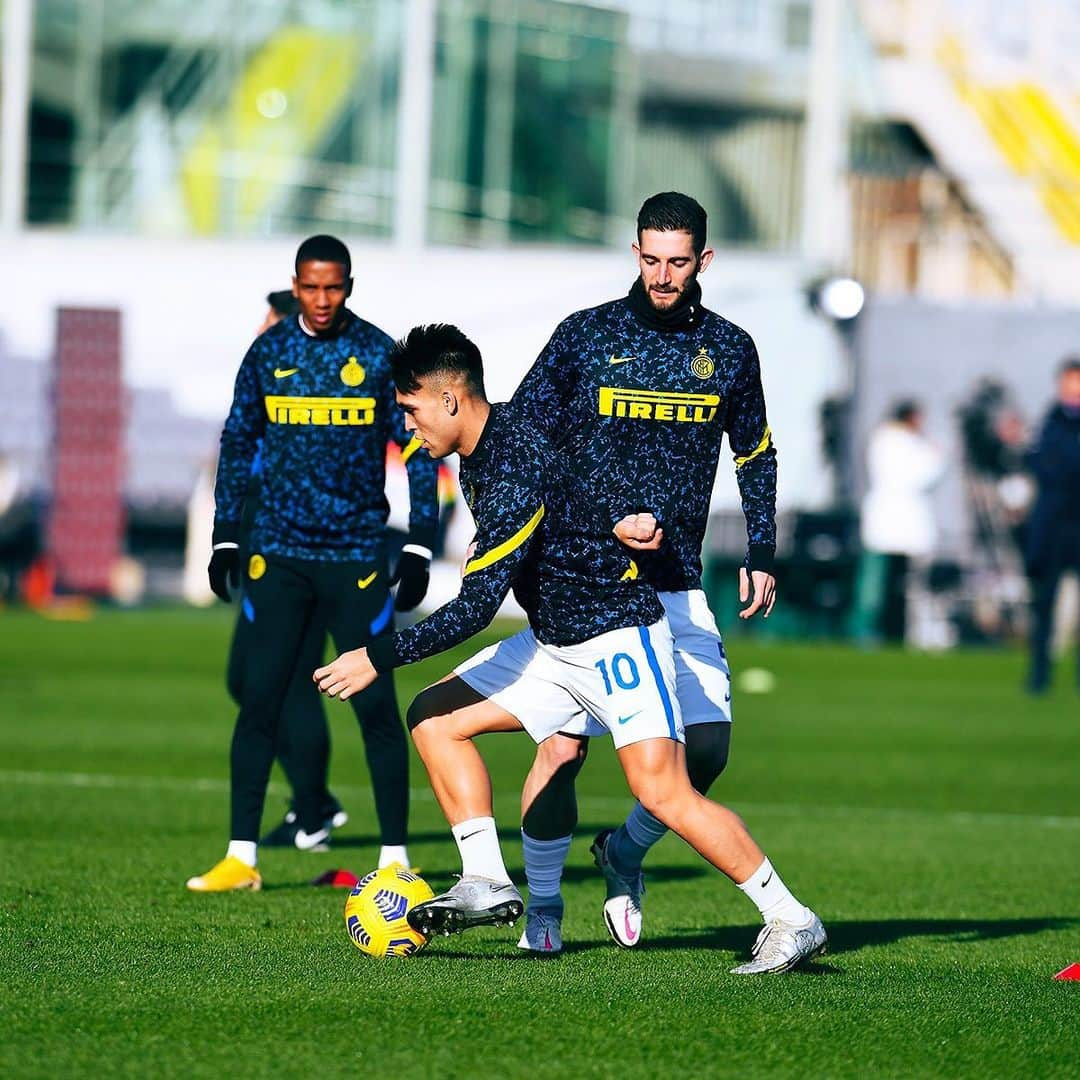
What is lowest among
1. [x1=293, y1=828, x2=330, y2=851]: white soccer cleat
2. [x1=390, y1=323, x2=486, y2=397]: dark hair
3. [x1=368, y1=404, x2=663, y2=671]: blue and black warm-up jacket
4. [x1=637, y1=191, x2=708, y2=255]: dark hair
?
[x1=293, y1=828, x2=330, y2=851]: white soccer cleat

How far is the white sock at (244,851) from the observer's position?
816 centimetres

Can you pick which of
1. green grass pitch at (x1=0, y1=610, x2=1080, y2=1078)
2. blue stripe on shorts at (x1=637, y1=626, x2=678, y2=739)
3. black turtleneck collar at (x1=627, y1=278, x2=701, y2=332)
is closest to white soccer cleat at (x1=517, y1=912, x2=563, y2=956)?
green grass pitch at (x1=0, y1=610, x2=1080, y2=1078)

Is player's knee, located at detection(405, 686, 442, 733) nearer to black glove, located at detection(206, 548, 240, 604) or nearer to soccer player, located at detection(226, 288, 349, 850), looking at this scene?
black glove, located at detection(206, 548, 240, 604)

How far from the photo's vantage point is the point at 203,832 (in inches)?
384

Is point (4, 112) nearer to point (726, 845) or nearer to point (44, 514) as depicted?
point (44, 514)

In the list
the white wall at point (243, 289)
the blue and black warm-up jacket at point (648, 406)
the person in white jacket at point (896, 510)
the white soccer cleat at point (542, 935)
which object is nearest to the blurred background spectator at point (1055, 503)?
the person in white jacket at point (896, 510)

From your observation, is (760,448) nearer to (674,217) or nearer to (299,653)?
(674,217)

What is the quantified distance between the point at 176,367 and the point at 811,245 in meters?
9.60

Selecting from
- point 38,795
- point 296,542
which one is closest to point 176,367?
point 38,795

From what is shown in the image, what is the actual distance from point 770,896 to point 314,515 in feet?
8.71

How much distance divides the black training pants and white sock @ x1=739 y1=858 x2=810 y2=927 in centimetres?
219

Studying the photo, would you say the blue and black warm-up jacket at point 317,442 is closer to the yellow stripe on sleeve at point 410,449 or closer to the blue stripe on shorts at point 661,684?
the yellow stripe on sleeve at point 410,449

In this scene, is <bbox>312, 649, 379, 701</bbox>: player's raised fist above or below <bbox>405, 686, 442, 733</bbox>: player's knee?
above

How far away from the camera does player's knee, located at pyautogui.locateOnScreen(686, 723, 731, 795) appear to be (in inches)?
264
